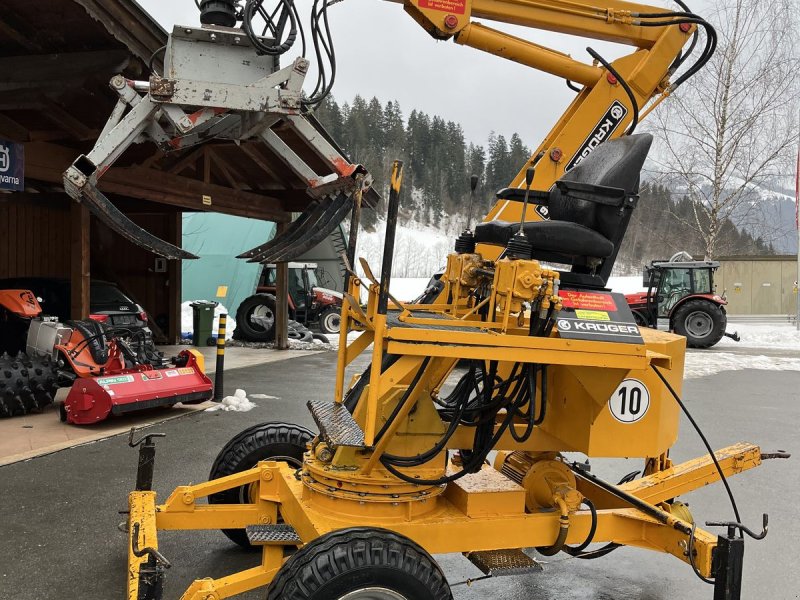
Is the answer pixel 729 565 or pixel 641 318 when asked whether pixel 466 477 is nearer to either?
pixel 729 565

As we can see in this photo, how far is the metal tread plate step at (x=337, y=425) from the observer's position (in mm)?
3051

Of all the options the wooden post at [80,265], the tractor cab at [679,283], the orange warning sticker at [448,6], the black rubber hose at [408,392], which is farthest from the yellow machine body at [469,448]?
the tractor cab at [679,283]

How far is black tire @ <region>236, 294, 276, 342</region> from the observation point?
1702 cm

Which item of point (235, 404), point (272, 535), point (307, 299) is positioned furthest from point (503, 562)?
point (307, 299)

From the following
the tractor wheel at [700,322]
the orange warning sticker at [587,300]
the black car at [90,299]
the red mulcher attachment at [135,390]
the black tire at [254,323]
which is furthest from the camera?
the tractor wheel at [700,322]

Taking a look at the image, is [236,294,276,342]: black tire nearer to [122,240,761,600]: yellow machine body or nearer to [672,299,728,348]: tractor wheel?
[672,299,728,348]: tractor wheel

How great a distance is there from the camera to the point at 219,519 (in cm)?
365

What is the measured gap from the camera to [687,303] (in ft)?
60.4

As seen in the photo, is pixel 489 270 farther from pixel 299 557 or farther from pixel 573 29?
pixel 573 29

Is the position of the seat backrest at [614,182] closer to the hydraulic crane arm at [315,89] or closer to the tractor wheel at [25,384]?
the hydraulic crane arm at [315,89]

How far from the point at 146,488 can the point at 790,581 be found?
3.71 metres

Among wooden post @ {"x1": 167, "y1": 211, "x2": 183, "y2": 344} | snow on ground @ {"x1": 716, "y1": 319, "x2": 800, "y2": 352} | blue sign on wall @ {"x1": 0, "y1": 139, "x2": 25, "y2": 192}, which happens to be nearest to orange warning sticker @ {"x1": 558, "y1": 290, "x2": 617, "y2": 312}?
blue sign on wall @ {"x1": 0, "y1": 139, "x2": 25, "y2": 192}

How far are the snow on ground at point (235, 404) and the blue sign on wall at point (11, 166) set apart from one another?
11.6 feet

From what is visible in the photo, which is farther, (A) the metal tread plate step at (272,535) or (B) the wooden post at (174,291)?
(B) the wooden post at (174,291)
